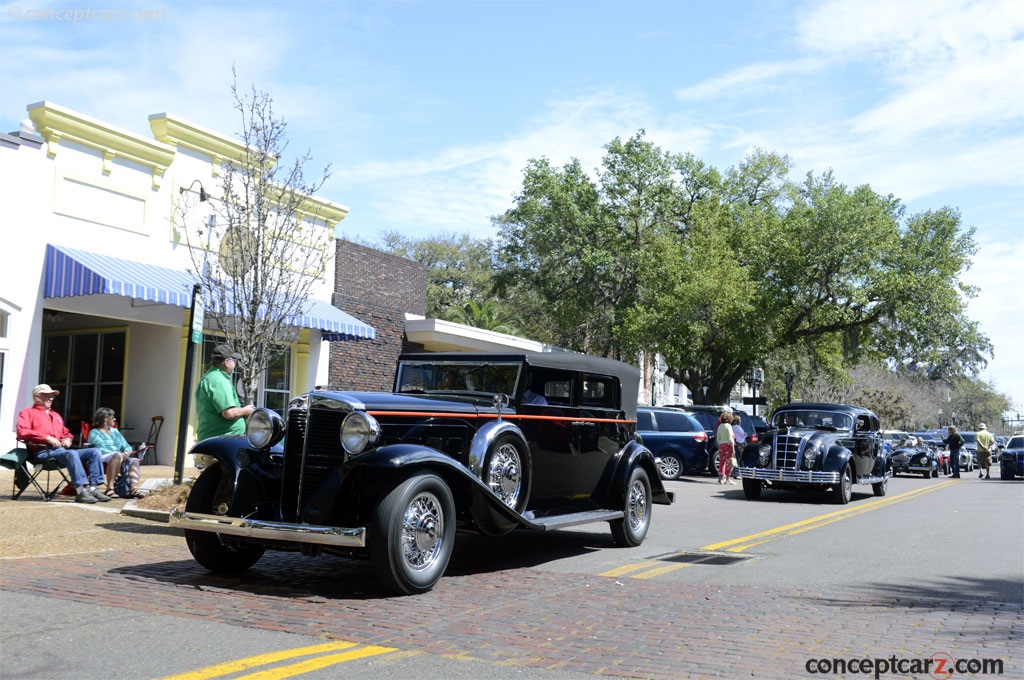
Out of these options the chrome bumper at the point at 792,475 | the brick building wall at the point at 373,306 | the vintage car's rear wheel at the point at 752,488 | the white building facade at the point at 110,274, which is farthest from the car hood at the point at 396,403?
the brick building wall at the point at 373,306

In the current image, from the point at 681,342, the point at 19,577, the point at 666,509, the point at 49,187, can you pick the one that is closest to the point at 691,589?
the point at 19,577

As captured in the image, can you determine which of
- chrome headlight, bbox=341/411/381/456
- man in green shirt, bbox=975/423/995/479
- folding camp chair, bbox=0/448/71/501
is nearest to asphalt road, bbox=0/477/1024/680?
chrome headlight, bbox=341/411/381/456

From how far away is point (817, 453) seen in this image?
54.3 ft

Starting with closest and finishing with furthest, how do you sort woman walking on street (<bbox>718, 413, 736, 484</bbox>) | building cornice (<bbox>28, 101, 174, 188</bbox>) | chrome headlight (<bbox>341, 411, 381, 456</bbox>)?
chrome headlight (<bbox>341, 411, 381, 456</bbox>), building cornice (<bbox>28, 101, 174, 188</bbox>), woman walking on street (<bbox>718, 413, 736, 484</bbox>)

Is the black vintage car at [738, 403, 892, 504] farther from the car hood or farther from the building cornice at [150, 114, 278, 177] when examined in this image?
the building cornice at [150, 114, 278, 177]

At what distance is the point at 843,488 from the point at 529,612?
1144cm

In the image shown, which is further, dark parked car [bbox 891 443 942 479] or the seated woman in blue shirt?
dark parked car [bbox 891 443 942 479]

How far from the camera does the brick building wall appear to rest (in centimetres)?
2317

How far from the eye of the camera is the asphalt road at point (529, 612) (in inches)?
197

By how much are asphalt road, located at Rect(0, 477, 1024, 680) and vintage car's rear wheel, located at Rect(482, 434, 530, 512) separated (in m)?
0.65

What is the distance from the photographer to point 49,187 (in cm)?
1644

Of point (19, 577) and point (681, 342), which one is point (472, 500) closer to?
point (19, 577)

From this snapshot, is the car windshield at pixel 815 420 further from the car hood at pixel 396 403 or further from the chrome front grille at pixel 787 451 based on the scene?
the car hood at pixel 396 403

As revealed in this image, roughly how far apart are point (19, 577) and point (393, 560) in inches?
116
